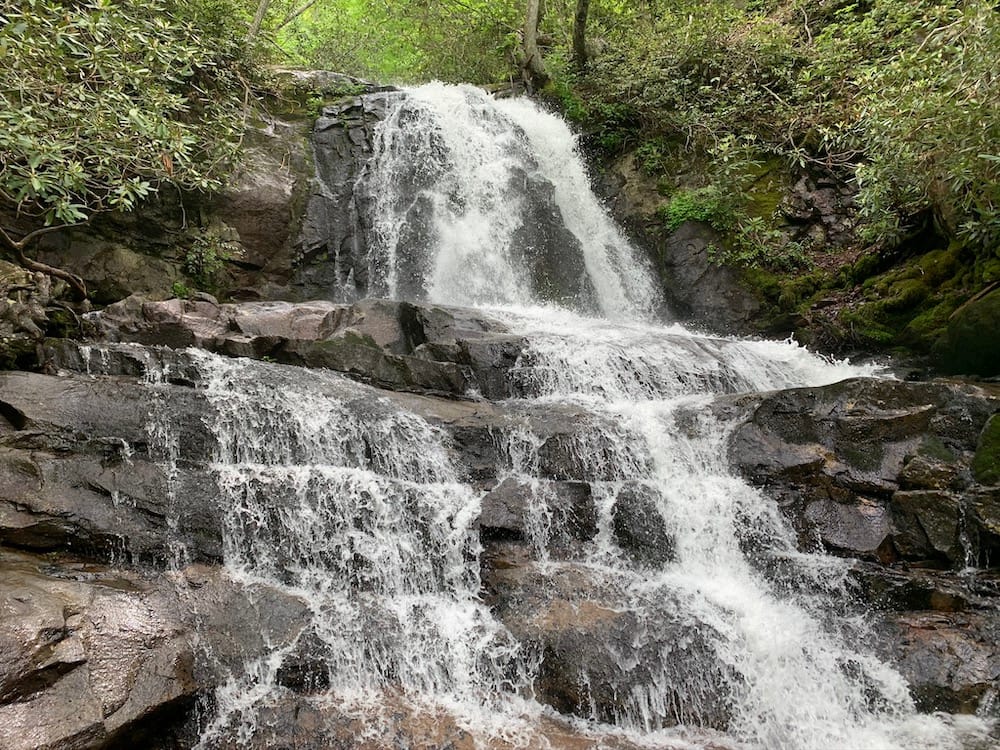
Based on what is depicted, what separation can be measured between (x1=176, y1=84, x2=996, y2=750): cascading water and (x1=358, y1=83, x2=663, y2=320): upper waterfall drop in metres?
3.22

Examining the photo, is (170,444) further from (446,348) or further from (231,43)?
(231,43)

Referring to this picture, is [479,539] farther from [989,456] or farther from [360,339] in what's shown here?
[989,456]

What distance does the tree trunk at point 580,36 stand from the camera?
16.4m

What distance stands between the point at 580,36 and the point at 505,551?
597 inches

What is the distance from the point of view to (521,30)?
766 inches

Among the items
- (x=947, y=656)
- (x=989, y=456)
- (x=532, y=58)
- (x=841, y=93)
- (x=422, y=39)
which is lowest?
(x=947, y=656)

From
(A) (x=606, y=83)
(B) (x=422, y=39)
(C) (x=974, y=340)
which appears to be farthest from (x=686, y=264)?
(B) (x=422, y=39)

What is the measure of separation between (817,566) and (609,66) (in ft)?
46.9

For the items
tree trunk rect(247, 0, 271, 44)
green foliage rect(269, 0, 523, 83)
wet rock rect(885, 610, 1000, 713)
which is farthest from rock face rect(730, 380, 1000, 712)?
green foliage rect(269, 0, 523, 83)

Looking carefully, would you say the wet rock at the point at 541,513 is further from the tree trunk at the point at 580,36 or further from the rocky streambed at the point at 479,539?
the tree trunk at the point at 580,36

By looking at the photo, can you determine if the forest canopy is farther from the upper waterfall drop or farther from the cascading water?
the cascading water

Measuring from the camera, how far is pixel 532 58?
59.5 ft

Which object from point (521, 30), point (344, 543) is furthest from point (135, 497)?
point (521, 30)

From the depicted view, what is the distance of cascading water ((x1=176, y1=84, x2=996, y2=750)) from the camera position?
16.3 feet
